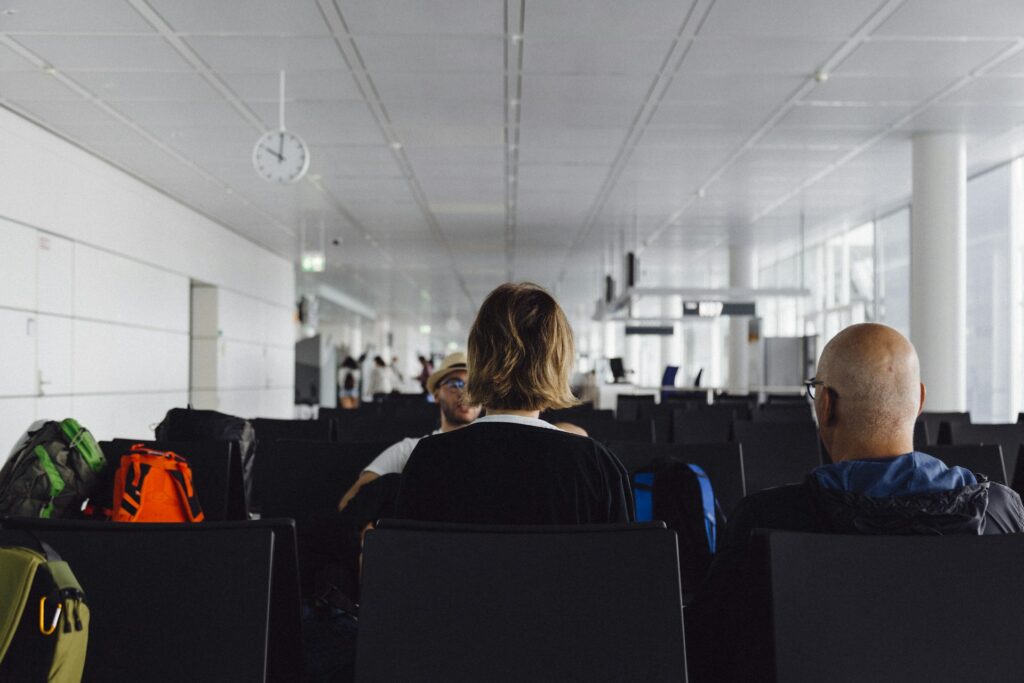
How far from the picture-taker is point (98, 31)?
19.3ft

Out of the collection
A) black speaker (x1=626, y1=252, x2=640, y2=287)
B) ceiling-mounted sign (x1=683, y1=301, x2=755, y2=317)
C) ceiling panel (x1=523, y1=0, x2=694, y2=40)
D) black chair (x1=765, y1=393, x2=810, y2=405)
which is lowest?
black chair (x1=765, y1=393, x2=810, y2=405)

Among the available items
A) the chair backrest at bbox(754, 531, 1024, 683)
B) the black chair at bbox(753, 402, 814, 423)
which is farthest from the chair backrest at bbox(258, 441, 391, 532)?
the black chair at bbox(753, 402, 814, 423)

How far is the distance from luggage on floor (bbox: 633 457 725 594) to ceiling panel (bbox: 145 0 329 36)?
385 cm

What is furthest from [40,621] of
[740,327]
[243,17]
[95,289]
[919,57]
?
[740,327]

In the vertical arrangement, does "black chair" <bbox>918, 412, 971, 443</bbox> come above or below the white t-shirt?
below

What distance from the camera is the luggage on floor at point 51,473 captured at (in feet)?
9.09

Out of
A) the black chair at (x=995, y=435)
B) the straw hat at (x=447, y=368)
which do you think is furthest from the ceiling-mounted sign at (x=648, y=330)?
the straw hat at (x=447, y=368)

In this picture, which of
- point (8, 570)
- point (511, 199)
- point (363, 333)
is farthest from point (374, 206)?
point (363, 333)

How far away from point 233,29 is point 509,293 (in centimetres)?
450

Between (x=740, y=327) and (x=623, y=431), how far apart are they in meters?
12.4

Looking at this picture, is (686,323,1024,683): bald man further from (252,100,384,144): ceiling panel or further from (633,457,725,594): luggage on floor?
(252,100,384,144): ceiling panel

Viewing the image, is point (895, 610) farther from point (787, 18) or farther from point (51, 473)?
point (787, 18)

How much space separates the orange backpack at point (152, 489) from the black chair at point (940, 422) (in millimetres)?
3635

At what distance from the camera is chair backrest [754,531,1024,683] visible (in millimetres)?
1352
